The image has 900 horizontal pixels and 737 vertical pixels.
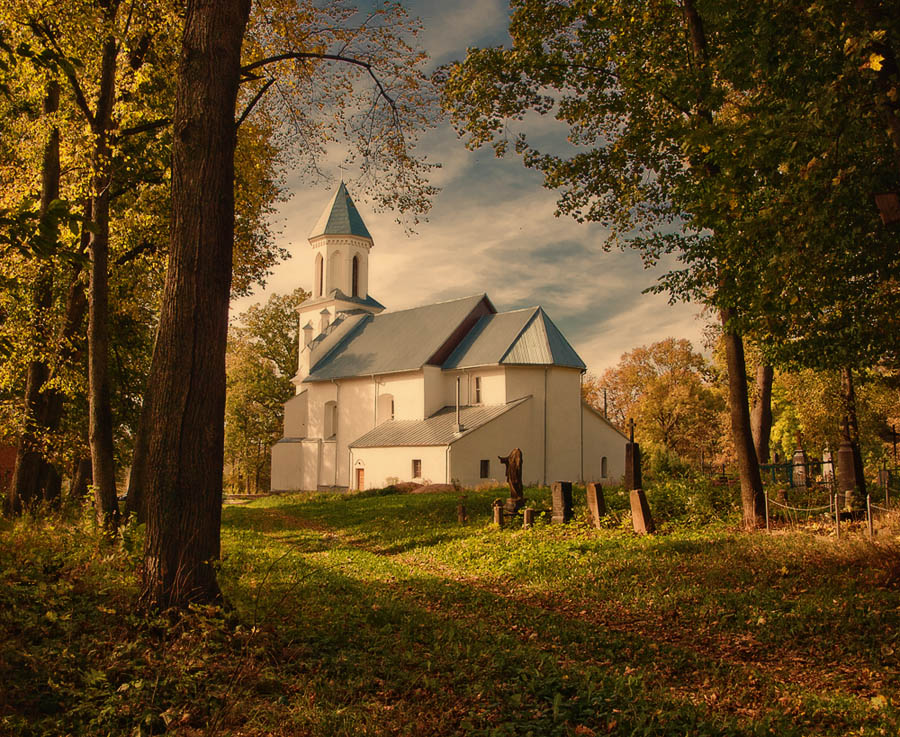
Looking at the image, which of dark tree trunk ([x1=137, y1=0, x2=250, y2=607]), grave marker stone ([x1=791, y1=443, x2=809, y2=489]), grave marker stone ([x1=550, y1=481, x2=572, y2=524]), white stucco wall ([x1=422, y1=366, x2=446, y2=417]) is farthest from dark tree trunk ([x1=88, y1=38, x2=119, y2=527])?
white stucco wall ([x1=422, y1=366, x2=446, y2=417])

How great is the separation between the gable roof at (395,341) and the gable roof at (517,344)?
61.2 inches

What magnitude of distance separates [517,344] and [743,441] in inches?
978

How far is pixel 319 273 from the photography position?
5281cm

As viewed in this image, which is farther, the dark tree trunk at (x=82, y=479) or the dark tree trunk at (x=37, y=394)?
the dark tree trunk at (x=82, y=479)

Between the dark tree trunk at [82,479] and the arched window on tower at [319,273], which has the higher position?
the arched window on tower at [319,273]

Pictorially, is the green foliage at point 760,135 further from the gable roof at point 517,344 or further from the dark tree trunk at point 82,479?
the gable roof at point 517,344

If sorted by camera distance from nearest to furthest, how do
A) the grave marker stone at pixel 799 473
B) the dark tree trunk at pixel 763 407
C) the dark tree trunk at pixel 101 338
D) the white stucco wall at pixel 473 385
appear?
the dark tree trunk at pixel 101 338
the dark tree trunk at pixel 763 407
the grave marker stone at pixel 799 473
the white stucco wall at pixel 473 385

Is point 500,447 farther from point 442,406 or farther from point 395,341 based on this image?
point 395,341

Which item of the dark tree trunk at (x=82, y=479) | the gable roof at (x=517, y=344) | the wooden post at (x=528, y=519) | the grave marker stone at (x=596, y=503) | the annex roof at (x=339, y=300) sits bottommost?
the wooden post at (x=528, y=519)

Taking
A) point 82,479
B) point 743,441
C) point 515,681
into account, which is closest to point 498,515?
point 743,441

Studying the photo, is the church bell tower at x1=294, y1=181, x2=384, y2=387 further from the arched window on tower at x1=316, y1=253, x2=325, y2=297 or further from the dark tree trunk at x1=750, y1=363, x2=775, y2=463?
the dark tree trunk at x1=750, y1=363, x2=775, y2=463

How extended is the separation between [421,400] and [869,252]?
3166cm

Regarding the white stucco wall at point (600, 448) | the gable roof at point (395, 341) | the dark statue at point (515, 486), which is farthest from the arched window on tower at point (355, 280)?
the dark statue at point (515, 486)

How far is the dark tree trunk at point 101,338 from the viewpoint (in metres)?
10.1
